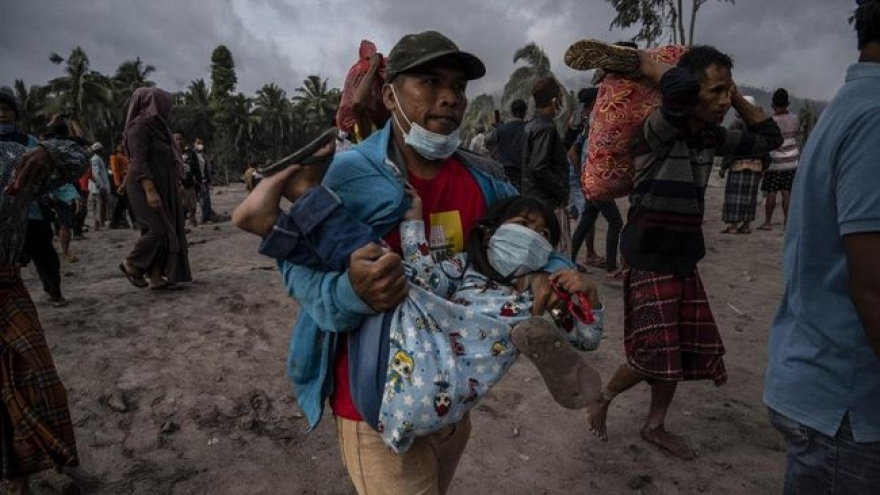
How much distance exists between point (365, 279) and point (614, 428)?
2633 millimetres

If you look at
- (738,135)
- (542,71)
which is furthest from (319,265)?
(542,71)

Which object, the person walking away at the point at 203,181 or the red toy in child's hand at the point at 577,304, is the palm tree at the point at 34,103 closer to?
the person walking away at the point at 203,181

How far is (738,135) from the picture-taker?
281 cm

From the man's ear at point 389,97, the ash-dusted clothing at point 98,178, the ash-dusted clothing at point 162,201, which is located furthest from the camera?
the ash-dusted clothing at point 98,178

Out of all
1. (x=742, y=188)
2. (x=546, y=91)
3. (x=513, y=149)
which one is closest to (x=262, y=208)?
(x=546, y=91)

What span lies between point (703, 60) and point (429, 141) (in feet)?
5.42

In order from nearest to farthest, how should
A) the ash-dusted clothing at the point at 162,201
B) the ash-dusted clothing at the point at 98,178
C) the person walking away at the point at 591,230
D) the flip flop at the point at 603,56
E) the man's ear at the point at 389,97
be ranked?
the man's ear at the point at 389,97
the flip flop at the point at 603,56
the ash-dusted clothing at the point at 162,201
the person walking away at the point at 591,230
the ash-dusted clothing at the point at 98,178

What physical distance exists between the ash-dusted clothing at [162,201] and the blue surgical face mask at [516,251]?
Result: 15.6ft

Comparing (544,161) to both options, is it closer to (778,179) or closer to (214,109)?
(778,179)

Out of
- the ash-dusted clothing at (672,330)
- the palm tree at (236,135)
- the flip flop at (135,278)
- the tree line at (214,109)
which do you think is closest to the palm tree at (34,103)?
the tree line at (214,109)

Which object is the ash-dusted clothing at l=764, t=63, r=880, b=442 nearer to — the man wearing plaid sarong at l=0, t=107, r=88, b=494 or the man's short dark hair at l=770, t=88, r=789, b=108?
the man wearing plaid sarong at l=0, t=107, r=88, b=494

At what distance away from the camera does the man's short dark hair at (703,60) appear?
243cm

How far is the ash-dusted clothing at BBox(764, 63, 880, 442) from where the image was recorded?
125 cm

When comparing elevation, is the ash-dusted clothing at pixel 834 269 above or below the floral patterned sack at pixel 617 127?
below
